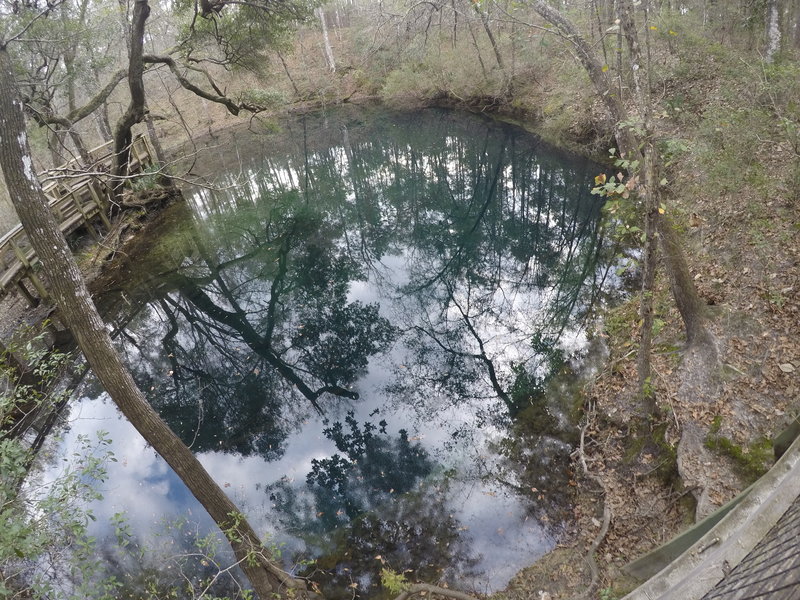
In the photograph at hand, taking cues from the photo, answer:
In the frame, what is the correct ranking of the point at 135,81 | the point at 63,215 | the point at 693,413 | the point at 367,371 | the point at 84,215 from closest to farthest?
the point at 693,413
the point at 367,371
the point at 135,81
the point at 63,215
the point at 84,215

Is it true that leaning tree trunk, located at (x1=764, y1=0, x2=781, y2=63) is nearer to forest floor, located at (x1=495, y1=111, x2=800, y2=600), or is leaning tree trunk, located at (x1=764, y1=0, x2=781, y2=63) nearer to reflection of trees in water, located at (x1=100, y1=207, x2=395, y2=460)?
forest floor, located at (x1=495, y1=111, x2=800, y2=600)

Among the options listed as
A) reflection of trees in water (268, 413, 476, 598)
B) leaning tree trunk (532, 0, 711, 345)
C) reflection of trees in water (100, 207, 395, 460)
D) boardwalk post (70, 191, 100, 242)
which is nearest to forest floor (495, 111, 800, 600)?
leaning tree trunk (532, 0, 711, 345)

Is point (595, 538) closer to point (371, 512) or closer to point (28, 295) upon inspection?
point (371, 512)

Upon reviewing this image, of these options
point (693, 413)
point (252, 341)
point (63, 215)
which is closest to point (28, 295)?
point (63, 215)

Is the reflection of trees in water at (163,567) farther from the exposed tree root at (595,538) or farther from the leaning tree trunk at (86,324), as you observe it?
the exposed tree root at (595,538)

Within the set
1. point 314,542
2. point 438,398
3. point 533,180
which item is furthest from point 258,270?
point 533,180

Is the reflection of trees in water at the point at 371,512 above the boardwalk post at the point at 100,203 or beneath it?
beneath

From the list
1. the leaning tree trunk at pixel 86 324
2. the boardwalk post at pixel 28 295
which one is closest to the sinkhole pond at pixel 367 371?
the leaning tree trunk at pixel 86 324
